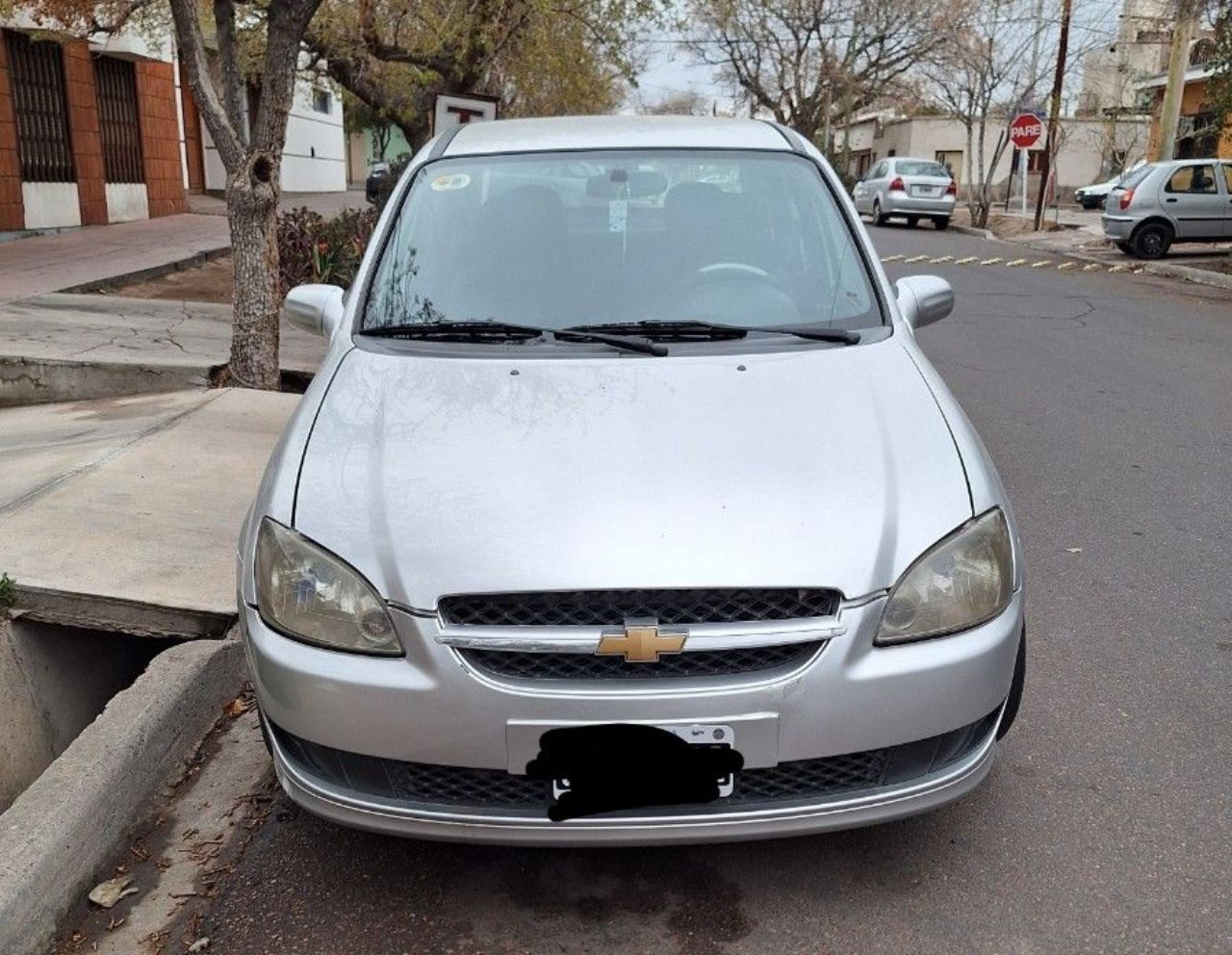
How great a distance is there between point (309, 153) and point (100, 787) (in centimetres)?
3039

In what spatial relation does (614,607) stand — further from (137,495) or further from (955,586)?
(137,495)

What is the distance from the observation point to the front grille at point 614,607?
7.27 feet

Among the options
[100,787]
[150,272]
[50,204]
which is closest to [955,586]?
[100,787]

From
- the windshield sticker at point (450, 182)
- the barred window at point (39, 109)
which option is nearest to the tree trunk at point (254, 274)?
the windshield sticker at point (450, 182)

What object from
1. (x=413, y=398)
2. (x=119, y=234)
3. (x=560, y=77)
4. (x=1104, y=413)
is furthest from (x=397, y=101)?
(x=413, y=398)

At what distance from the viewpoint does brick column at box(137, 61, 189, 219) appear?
18297 millimetres

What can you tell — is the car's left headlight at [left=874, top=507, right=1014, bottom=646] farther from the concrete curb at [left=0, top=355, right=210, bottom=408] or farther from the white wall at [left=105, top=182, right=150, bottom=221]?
the white wall at [left=105, top=182, right=150, bottom=221]

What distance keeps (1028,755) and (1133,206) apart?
57.7 ft

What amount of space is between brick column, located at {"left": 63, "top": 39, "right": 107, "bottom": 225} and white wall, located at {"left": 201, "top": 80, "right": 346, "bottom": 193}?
9142mm

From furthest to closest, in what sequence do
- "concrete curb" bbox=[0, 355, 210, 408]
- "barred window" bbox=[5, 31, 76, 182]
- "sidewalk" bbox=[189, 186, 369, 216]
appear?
"sidewalk" bbox=[189, 186, 369, 216], "barred window" bbox=[5, 31, 76, 182], "concrete curb" bbox=[0, 355, 210, 408]

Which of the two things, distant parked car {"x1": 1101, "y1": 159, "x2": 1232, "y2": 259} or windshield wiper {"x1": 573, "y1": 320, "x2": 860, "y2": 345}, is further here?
distant parked car {"x1": 1101, "y1": 159, "x2": 1232, "y2": 259}

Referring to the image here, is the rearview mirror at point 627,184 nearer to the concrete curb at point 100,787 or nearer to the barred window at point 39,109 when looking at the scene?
the concrete curb at point 100,787

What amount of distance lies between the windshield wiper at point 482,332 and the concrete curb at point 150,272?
8069 millimetres

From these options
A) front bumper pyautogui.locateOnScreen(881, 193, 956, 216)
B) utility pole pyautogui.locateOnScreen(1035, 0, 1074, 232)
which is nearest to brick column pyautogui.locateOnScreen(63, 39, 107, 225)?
front bumper pyautogui.locateOnScreen(881, 193, 956, 216)
